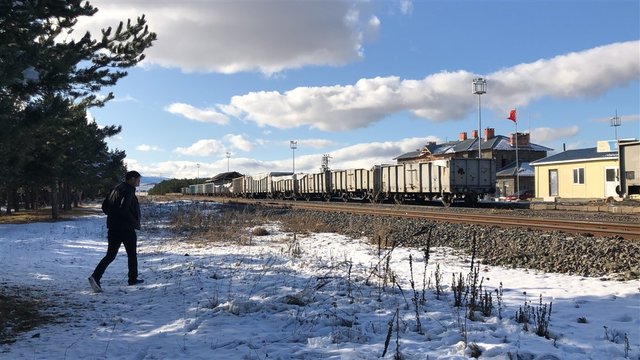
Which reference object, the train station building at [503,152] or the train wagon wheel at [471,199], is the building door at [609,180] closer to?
the train wagon wheel at [471,199]

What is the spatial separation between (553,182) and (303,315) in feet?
139

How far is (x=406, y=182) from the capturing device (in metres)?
30.3

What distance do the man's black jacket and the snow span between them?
0.97m

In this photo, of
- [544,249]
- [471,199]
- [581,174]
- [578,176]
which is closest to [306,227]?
[544,249]

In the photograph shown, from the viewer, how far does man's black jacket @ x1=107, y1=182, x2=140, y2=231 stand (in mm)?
7469

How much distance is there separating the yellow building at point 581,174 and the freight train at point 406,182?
11.0m

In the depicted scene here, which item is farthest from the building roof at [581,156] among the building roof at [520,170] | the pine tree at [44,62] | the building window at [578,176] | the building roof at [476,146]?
the pine tree at [44,62]

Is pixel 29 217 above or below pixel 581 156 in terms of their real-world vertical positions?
below

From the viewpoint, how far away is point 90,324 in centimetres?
538

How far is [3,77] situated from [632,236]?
35.9ft

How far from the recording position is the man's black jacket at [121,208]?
294 inches

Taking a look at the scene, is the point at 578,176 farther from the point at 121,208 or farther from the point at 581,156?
the point at 121,208

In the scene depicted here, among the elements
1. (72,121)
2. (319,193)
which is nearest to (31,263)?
(72,121)

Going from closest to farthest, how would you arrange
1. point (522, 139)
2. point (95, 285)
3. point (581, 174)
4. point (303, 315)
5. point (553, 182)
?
1. point (303, 315)
2. point (95, 285)
3. point (581, 174)
4. point (553, 182)
5. point (522, 139)
